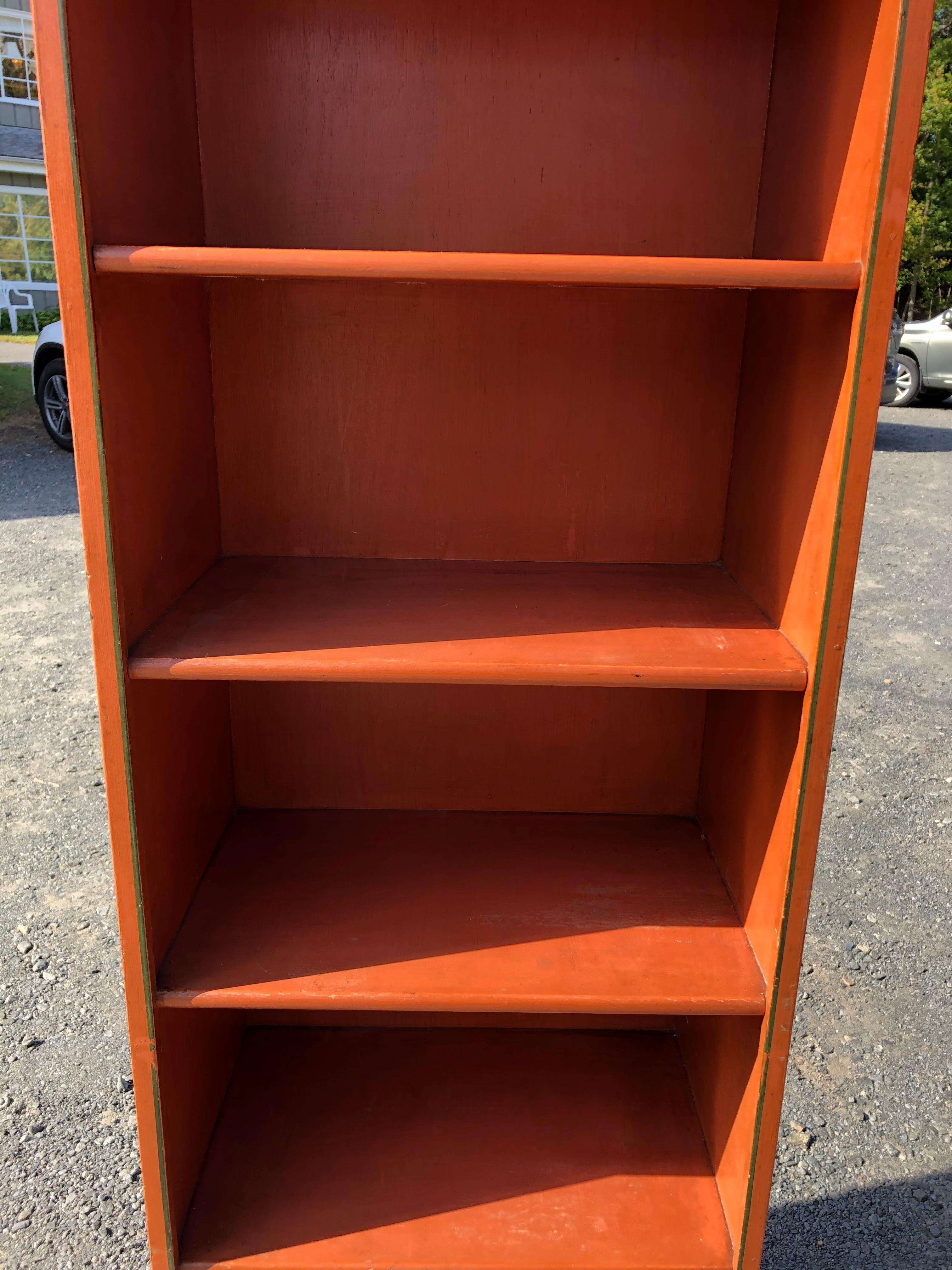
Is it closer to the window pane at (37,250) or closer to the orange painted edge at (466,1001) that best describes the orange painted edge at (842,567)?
the orange painted edge at (466,1001)

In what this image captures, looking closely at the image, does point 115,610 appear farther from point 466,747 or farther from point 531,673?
point 466,747

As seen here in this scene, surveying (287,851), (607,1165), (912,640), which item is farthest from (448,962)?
(912,640)

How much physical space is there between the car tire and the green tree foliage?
15.3 feet

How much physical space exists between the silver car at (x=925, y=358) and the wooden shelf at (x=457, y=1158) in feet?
35.2

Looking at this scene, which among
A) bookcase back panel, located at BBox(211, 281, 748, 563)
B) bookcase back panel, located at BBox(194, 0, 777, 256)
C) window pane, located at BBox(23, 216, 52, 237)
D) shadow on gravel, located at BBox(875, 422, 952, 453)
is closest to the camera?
bookcase back panel, located at BBox(194, 0, 777, 256)

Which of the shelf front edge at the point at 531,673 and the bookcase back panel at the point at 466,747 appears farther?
the bookcase back panel at the point at 466,747

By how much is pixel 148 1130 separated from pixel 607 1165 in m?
0.76

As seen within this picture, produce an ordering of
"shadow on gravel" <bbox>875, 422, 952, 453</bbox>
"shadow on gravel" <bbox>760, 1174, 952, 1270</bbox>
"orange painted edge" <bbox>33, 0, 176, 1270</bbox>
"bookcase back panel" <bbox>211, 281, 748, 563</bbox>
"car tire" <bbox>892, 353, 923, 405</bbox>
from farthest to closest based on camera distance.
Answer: "car tire" <bbox>892, 353, 923, 405</bbox>
"shadow on gravel" <bbox>875, 422, 952, 453</bbox>
"shadow on gravel" <bbox>760, 1174, 952, 1270</bbox>
"bookcase back panel" <bbox>211, 281, 748, 563</bbox>
"orange painted edge" <bbox>33, 0, 176, 1270</bbox>

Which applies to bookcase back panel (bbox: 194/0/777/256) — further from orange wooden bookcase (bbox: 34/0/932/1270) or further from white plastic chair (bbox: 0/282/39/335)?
white plastic chair (bbox: 0/282/39/335)

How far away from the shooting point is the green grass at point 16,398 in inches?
386

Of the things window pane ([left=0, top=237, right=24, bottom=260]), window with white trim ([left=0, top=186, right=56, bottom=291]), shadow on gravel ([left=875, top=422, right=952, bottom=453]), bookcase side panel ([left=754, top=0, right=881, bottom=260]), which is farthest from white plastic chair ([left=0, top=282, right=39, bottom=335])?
bookcase side panel ([left=754, top=0, right=881, bottom=260])

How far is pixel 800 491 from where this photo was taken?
139 centimetres

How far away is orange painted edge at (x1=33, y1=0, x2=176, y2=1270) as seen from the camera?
1104 mm

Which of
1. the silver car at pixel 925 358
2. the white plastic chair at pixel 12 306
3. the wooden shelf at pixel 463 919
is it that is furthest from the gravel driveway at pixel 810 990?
the white plastic chair at pixel 12 306
